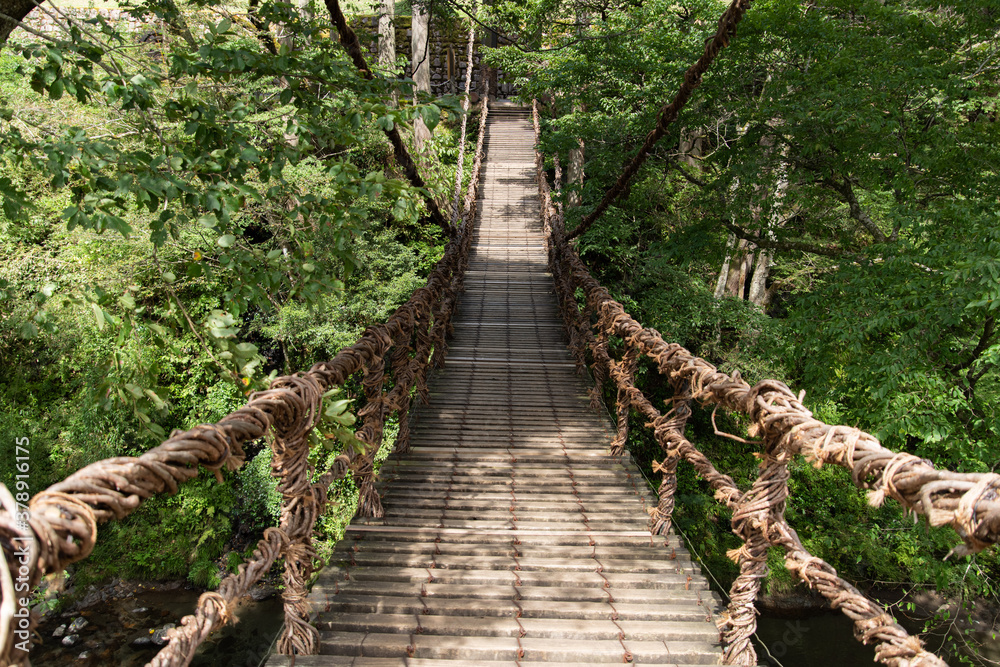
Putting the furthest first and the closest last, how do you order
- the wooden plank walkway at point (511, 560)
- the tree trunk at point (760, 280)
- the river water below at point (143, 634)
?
1. the tree trunk at point (760, 280)
2. the river water below at point (143, 634)
3. the wooden plank walkway at point (511, 560)

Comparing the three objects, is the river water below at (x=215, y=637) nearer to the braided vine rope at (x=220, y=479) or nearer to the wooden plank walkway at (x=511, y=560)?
the wooden plank walkway at (x=511, y=560)

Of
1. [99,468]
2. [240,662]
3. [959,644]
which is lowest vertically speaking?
[240,662]

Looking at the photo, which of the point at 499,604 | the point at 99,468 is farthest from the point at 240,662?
the point at 99,468

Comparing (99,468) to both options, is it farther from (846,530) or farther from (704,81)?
(846,530)

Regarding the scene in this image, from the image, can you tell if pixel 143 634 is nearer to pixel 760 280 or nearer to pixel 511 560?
pixel 511 560

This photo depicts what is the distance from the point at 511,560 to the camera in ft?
7.24

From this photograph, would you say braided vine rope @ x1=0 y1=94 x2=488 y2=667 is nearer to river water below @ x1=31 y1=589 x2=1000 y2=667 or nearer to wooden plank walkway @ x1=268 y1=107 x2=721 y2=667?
wooden plank walkway @ x1=268 y1=107 x2=721 y2=667

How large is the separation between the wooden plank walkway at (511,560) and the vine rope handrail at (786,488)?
25 cm

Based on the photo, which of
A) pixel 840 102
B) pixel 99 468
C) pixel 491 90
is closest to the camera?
pixel 99 468

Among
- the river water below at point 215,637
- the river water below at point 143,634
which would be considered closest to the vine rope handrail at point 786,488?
the river water below at point 215,637

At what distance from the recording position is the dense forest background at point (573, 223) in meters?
2.43

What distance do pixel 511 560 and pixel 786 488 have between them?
3.57ft

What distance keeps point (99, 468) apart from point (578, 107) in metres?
9.72

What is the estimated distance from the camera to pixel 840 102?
4.83 metres
